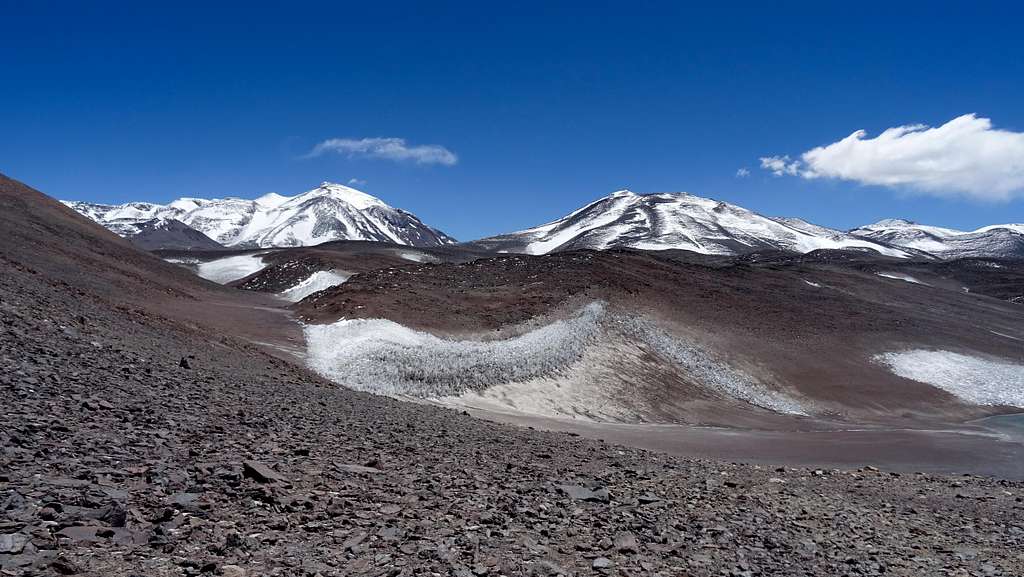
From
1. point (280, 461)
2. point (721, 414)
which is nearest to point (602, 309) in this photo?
point (721, 414)

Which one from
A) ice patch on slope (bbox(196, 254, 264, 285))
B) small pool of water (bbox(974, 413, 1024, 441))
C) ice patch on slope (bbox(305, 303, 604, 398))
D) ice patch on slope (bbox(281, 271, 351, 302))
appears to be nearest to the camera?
ice patch on slope (bbox(305, 303, 604, 398))

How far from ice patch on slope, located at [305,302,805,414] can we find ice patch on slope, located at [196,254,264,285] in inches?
2292

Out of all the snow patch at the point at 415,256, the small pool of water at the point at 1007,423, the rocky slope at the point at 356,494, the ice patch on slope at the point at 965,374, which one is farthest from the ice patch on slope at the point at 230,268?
the small pool of water at the point at 1007,423

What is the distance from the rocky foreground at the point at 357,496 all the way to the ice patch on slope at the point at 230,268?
73.1 m

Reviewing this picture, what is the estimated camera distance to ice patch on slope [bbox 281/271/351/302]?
193 ft

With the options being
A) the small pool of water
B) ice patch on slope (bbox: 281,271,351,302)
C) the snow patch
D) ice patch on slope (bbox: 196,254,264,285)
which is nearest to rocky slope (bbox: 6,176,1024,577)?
the small pool of water

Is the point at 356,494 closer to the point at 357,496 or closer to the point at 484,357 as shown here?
the point at 357,496

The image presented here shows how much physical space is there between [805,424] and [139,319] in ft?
84.1

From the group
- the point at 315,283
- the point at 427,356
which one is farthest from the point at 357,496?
the point at 315,283

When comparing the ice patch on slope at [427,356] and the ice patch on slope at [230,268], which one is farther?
the ice patch on slope at [230,268]

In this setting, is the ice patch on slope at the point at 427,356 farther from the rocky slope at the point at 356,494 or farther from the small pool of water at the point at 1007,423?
the small pool of water at the point at 1007,423

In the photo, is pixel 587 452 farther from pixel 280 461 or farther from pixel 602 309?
pixel 602 309

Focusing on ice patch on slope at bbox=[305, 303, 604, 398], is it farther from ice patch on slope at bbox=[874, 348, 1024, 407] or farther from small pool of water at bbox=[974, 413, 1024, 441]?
ice patch on slope at bbox=[874, 348, 1024, 407]

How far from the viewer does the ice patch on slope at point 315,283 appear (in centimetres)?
5894
